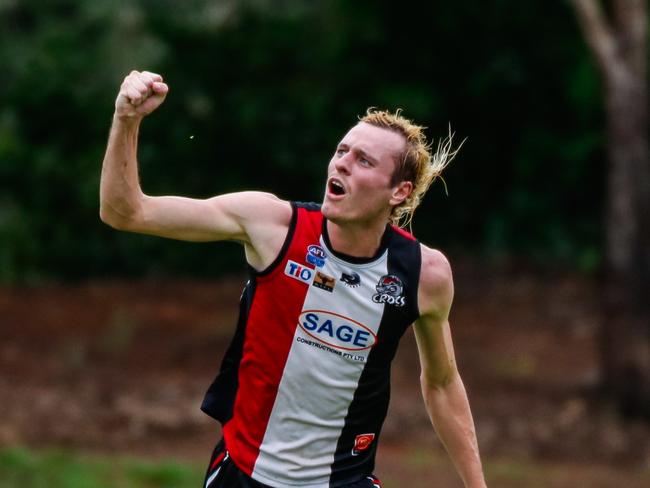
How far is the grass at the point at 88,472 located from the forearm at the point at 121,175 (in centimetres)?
591

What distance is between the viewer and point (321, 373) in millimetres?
4586

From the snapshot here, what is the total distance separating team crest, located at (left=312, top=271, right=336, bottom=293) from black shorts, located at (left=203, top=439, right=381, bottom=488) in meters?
0.76

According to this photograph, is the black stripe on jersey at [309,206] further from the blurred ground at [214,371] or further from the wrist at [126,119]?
the blurred ground at [214,371]

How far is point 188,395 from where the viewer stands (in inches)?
483

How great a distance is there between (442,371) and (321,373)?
542mm

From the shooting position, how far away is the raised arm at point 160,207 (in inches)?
156

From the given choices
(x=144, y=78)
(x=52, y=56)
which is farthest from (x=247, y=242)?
(x=52, y=56)

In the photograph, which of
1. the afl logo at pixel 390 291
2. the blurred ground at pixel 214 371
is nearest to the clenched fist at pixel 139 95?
the afl logo at pixel 390 291

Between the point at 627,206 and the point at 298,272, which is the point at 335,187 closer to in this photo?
the point at 298,272

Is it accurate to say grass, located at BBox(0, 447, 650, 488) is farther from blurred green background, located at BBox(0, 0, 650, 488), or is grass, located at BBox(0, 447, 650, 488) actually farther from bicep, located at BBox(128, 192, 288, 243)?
bicep, located at BBox(128, 192, 288, 243)

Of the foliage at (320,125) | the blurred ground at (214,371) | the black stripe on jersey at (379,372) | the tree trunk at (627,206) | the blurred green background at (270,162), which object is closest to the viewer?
the black stripe on jersey at (379,372)

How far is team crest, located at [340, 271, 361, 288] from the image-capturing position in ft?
15.0

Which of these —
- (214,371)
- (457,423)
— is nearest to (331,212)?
(457,423)

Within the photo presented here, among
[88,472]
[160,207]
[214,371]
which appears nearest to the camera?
[160,207]
